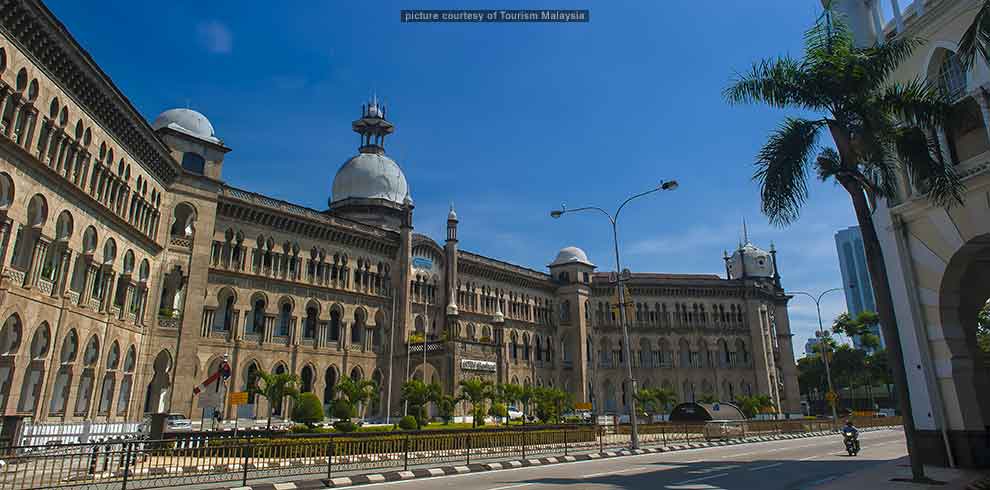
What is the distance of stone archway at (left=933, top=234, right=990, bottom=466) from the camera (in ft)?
49.8

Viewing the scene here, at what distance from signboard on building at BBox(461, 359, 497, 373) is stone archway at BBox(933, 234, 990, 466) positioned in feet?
98.8

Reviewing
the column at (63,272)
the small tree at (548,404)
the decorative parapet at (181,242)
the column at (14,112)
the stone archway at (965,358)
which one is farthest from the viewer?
the small tree at (548,404)

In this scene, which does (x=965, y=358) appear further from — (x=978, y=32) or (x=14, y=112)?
(x=14, y=112)

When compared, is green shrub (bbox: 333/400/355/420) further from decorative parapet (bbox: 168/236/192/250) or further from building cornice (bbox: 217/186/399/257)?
building cornice (bbox: 217/186/399/257)

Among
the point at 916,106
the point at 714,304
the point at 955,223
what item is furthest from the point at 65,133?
the point at 714,304

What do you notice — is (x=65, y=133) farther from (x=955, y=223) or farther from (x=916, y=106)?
(x=955, y=223)

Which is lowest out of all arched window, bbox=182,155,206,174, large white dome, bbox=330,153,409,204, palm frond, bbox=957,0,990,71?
palm frond, bbox=957,0,990,71

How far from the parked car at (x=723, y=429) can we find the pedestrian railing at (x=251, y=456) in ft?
30.2

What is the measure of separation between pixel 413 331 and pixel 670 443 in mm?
23348

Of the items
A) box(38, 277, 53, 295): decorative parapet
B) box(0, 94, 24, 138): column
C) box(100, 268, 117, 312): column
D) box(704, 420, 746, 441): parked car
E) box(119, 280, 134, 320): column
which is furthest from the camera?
box(704, 420, 746, 441): parked car

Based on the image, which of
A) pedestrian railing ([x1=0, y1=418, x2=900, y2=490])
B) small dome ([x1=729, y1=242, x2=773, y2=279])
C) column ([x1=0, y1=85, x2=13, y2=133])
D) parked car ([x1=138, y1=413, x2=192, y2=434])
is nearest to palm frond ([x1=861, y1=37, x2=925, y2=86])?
pedestrian railing ([x1=0, y1=418, x2=900, y2=490])

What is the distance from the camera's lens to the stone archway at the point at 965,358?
49.8 ft

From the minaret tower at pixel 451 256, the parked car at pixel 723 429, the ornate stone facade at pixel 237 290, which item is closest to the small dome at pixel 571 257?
the ornate stone facade at pixel 237 290

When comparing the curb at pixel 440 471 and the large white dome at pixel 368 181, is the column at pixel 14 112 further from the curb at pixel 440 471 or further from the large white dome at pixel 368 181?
the large white dome at pixel 368 181
